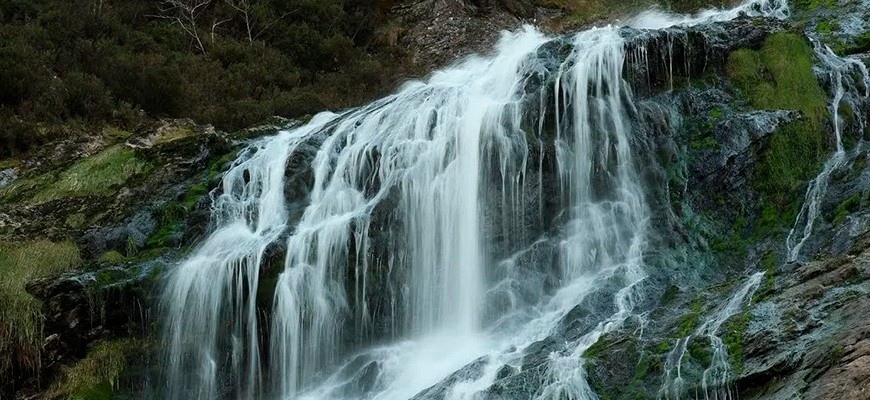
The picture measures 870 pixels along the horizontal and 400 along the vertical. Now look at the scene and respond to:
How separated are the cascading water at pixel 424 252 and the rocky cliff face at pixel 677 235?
11.0 inches

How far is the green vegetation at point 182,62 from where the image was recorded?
1441 centimetres

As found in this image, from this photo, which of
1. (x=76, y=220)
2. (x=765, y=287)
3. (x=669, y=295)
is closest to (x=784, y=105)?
(x=669, y=295)

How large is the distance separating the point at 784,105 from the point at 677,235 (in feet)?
10.4

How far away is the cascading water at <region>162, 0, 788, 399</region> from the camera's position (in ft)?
30.6

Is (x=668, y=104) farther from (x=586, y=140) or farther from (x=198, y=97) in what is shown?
(x=198, y=97)

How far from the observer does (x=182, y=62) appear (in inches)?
699

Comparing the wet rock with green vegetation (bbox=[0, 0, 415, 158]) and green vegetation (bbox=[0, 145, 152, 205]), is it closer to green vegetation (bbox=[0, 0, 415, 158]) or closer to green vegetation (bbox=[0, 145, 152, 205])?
green vegetation (bbox=[0, 145, 152, 205])

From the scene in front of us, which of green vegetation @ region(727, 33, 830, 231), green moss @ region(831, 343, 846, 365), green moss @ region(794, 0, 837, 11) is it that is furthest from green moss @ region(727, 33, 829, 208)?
green moss @ region(831, 343, 846, 365)

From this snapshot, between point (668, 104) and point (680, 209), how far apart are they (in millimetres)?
1863

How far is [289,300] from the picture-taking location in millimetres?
9727

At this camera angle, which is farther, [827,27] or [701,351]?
[827,27]

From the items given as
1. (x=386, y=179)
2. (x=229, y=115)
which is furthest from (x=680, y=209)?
(x=229, y=115)

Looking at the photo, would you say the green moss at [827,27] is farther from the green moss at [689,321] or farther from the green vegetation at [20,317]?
the green vegetation at [20,317]

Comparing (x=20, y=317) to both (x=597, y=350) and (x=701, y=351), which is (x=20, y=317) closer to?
(x=597, y=350)
